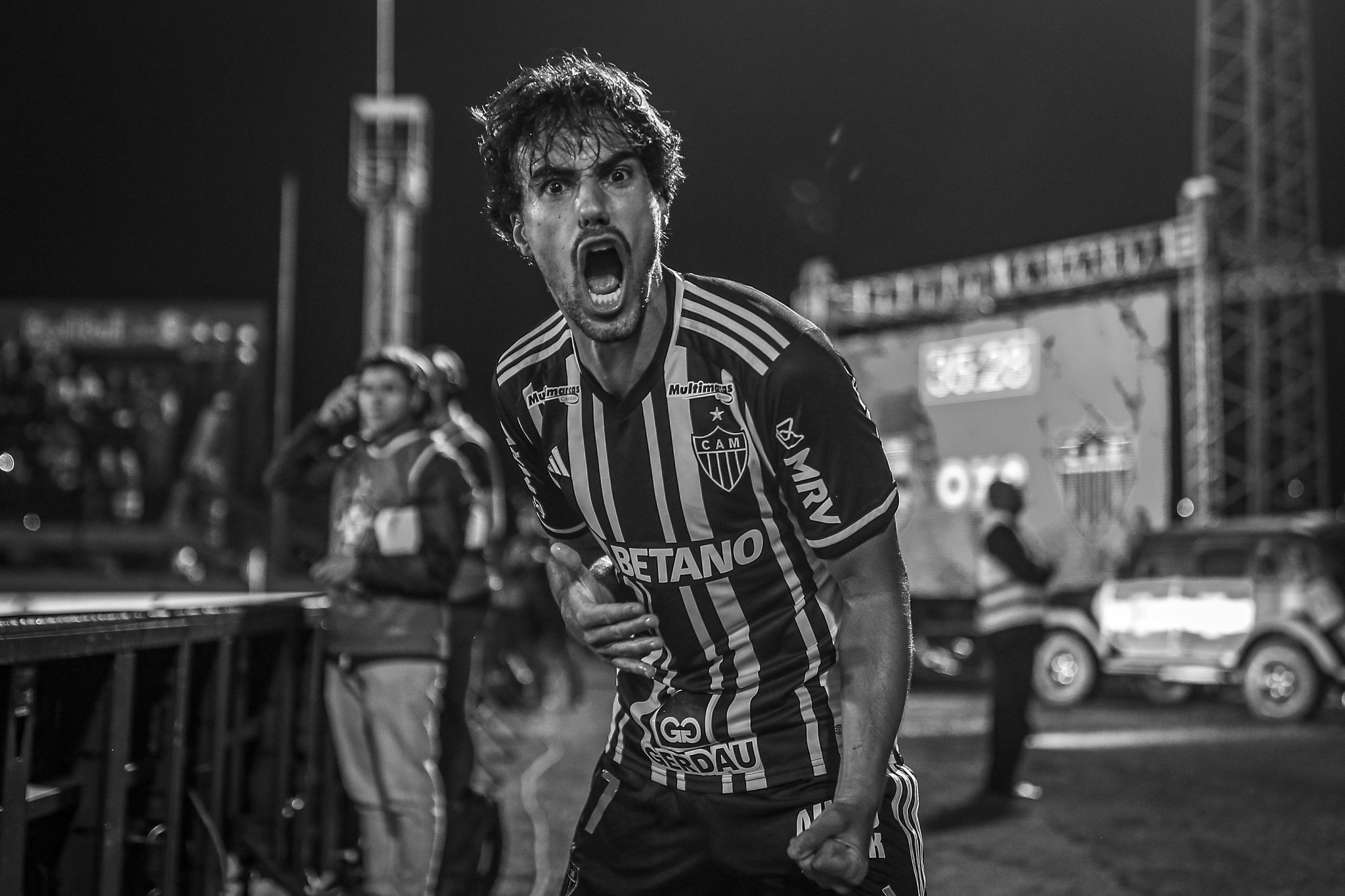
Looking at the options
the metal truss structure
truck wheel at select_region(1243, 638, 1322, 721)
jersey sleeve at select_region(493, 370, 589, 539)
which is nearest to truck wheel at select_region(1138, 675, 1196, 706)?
truck wheel at select_region(1243, 638, 1322, 721)

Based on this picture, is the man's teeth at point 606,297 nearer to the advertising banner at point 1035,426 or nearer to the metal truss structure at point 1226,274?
the advertising banner at point 1035,426

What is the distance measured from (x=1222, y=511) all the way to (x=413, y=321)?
12781 mm

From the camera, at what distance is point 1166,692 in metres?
14.6

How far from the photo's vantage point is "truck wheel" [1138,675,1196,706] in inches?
565

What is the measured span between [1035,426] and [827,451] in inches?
742

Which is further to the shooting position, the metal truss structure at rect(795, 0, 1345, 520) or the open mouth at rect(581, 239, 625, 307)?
the metal truss structure at rect(795, 0, 1345, 520)

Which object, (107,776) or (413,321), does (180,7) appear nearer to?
(413,321)

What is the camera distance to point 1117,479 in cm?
1858

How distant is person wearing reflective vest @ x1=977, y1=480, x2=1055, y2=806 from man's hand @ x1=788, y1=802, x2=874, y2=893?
234 inches

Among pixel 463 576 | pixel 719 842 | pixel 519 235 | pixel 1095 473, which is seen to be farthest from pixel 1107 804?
pixel 1095 473

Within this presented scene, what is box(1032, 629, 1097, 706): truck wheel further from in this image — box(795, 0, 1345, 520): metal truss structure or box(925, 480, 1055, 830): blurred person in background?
box(925, 480, 1055, 830): blurred person in background

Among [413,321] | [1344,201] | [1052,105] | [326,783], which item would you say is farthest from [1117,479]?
[1344,201]

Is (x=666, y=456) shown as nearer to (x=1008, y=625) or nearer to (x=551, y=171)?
(x=551, y=171)

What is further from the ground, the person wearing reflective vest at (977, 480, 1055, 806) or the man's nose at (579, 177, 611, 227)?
the man's nose at (579, 177, 611, 227)
